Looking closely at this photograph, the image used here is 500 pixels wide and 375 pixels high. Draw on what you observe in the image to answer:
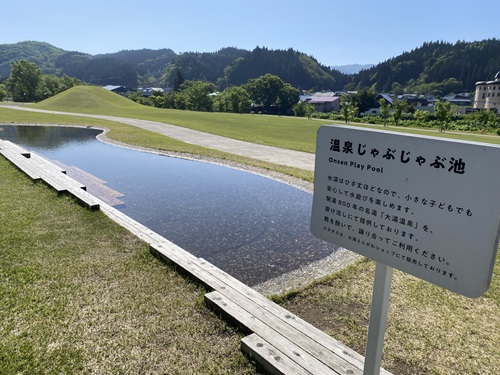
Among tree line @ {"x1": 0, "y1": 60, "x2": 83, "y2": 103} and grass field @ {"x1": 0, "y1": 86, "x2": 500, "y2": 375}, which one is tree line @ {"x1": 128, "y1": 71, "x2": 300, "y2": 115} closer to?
tree line @ {"x1": 0, "y1": 60, "x2": 83, "y2": 103}

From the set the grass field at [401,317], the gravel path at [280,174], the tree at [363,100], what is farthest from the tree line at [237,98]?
the grass field at [401,317]

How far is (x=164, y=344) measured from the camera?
3826 mm

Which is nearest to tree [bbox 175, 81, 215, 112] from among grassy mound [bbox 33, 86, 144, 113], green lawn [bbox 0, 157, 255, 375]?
grassy mound [bbox 33, 86, 144, 113]

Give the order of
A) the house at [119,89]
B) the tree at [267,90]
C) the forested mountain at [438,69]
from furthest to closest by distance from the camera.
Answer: the house at [119,89] < the forested mountain at [438,69] < the tree at [267,90]

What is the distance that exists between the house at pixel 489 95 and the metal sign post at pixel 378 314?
118323mm

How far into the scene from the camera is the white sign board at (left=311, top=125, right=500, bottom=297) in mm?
1955

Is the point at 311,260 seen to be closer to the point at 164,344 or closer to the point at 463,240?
the point at 164,344

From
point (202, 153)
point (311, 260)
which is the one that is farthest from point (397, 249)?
point (202, 153)

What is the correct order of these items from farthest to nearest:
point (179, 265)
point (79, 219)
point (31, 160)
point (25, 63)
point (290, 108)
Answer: point (290, 108)
point (25, 63)
point (31, 160)
point (79, 219)
point (179, 265)

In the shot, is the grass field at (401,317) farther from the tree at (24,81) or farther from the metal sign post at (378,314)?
the tree at (24,81)

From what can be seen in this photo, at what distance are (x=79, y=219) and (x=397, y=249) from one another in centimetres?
699

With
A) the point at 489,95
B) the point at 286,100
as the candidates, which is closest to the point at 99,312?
the point at 286,100

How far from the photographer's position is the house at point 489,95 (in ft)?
325

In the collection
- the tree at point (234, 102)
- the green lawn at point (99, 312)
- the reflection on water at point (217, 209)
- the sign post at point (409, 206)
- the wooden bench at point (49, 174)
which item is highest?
the tree at point (234, 102)
